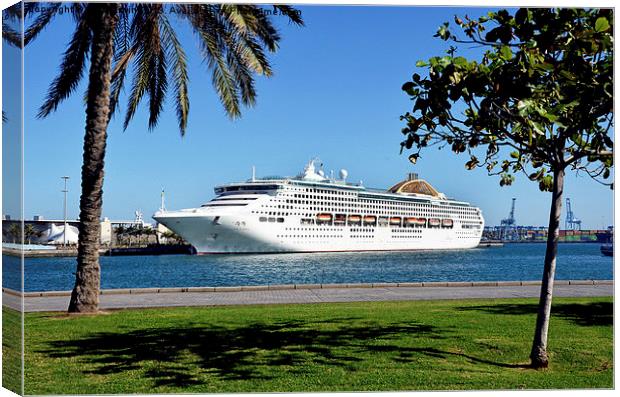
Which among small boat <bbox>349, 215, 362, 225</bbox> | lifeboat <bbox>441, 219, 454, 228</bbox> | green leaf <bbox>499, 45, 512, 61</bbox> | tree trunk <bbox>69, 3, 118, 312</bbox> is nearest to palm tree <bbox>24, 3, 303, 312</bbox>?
tree trunk <bbox>69, 3, 118, 312</bbox>

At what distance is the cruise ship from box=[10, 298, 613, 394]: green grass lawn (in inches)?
1220

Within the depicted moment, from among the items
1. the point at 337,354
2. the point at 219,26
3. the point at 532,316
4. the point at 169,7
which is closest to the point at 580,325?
the point at 532,316

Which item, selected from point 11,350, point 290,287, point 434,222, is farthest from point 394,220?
point 11,350

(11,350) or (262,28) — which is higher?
(262,28)

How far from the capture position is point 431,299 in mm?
10359

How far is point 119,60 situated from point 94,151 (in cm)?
125

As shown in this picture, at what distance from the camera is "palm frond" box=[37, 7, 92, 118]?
8656 millimetres

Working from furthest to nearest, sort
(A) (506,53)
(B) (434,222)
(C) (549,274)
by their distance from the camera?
(B) (434,222)
(C) (549,274)
(A) (506,53)

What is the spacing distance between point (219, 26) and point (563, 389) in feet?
16.6

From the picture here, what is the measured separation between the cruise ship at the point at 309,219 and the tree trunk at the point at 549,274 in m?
33.8

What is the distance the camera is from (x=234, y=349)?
21.0 feet

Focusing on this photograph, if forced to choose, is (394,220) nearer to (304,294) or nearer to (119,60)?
(304,294)

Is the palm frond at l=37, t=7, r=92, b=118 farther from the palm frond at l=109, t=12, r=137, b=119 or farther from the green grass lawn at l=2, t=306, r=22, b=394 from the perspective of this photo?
the green grass lawn at l=2, t=306, r=22, b=394

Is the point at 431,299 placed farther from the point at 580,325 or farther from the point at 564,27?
the point at 564,27
